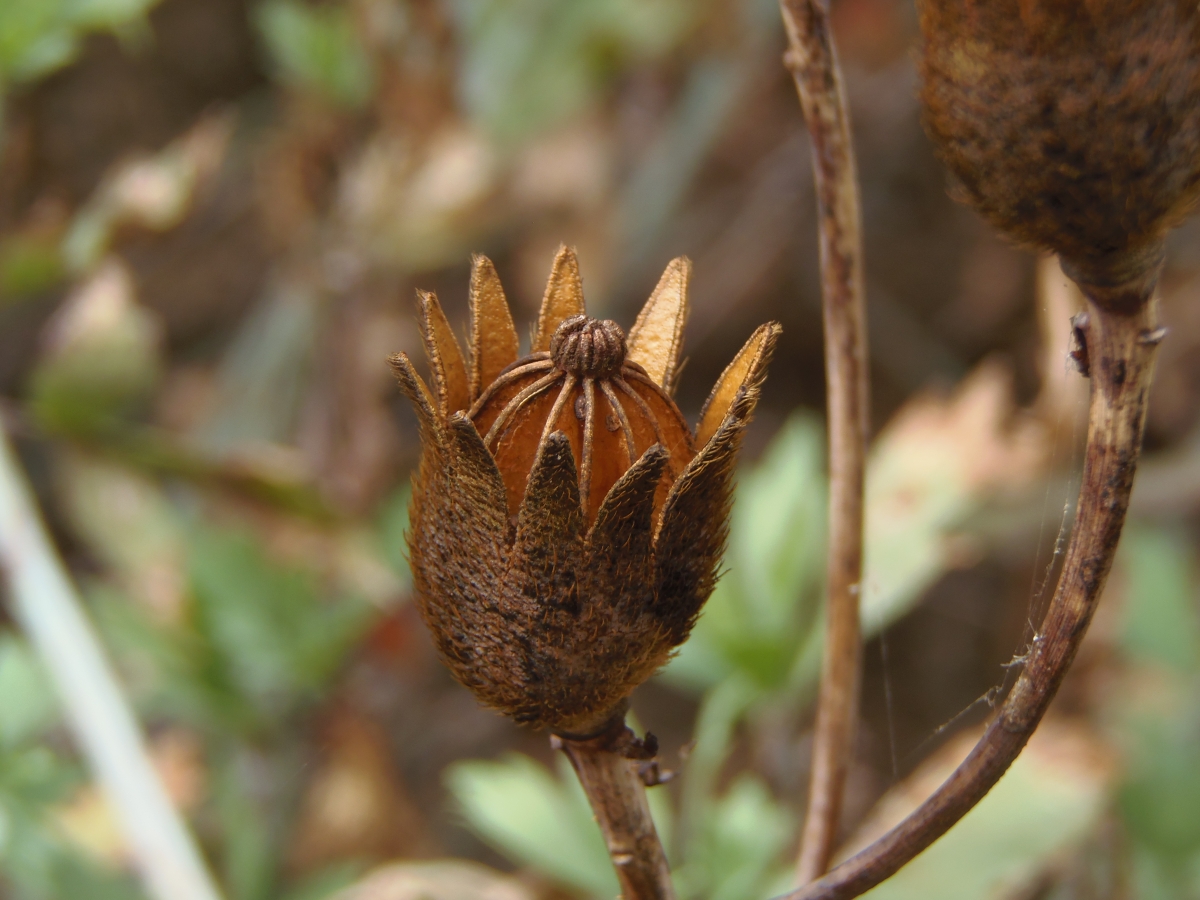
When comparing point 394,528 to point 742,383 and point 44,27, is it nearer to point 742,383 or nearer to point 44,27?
point 44,27

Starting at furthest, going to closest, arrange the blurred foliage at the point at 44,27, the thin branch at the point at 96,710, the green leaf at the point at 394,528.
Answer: the green leaf at the point at 394,528 < the blurred foliage at the point at 44,27 < the thin branch at the point at 96,710

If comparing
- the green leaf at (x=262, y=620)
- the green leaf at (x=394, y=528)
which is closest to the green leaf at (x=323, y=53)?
the green leaf at (x=394, y=528)

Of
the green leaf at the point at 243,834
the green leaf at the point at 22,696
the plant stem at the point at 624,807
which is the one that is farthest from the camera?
the green leaf at the point at 243,834

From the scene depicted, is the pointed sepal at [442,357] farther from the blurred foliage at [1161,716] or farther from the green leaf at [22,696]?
the blurred foliage at [1161,716]

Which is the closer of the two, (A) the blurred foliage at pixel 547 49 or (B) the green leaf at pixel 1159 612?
(B) the green leaf at pixel 1159 612

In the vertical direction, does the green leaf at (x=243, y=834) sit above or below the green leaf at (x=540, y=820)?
above

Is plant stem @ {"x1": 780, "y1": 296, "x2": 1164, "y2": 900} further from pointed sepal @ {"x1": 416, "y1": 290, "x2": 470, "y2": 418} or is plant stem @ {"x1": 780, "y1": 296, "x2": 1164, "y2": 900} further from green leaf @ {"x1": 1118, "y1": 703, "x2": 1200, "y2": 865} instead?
green leaf @ {"x1": 1118, "y1": 703, "x2": 1200, "y2": 865}

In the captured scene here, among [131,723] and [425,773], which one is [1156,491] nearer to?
[425,773]
